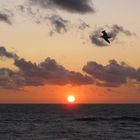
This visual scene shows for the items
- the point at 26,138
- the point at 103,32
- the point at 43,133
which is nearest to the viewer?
the point at 103,32

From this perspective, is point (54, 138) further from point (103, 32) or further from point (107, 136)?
point (103, 32)

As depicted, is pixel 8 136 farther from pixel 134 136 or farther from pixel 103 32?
pixel 103 32

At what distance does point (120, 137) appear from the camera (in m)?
74.0

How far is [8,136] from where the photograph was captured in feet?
242

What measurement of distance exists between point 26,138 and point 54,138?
4.40 meters

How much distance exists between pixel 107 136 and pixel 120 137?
7.03ft

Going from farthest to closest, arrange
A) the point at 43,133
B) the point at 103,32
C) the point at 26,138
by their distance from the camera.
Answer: the point at 43,133 → the point at 26,138 → the point at 103,32

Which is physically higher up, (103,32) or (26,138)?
(103,32)

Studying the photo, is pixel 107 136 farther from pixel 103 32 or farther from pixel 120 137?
pixel 103 32

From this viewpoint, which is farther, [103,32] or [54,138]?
[54,138]

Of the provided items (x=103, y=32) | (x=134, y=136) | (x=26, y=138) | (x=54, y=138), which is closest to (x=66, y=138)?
(x=54, y=138)

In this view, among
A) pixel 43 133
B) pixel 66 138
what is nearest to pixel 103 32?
pixel 66 138

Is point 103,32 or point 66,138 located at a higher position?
point 103,32

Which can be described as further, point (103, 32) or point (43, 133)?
point (43, 133)
